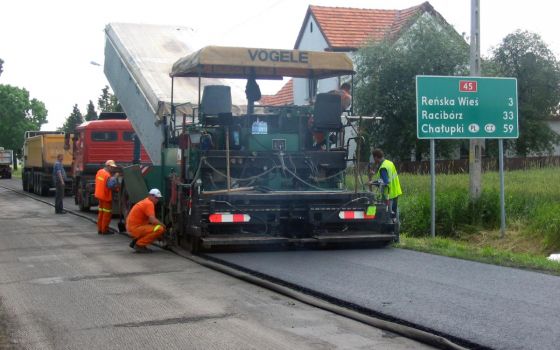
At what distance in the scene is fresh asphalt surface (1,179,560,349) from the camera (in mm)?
6273

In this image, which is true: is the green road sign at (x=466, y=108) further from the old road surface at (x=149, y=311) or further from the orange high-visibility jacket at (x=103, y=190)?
the orange high-visibility jacket at (x=103, y=190)

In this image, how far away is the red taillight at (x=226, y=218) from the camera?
11.1 metres

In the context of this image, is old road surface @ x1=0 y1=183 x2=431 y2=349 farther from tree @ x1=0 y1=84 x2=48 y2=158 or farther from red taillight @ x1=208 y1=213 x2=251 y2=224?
tree @ x1=0 y1=84 x2=48 y2=158

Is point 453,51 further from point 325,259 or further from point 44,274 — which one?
point 44,274

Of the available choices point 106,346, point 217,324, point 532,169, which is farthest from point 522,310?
point 532,169

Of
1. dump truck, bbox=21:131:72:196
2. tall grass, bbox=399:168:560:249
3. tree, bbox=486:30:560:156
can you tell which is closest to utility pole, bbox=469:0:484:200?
tall grass, bbox=399:168:560:249

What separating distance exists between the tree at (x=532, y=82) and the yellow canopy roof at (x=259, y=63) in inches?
815

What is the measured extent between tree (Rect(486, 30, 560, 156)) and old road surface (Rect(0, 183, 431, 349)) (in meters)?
23.5

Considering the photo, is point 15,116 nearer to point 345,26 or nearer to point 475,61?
point 345,26

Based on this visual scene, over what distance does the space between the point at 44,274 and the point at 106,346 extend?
413 cm

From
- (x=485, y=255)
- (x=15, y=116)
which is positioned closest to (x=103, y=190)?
(x=485, y=255)

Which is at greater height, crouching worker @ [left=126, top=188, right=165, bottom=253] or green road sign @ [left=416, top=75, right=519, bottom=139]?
green road sign @ [left=416, top=75, right=519, bottom=139]

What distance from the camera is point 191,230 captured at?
11.4 m

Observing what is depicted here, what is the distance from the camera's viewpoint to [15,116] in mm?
94750
